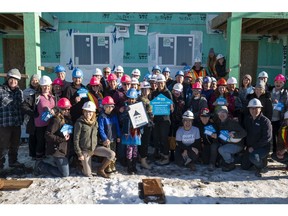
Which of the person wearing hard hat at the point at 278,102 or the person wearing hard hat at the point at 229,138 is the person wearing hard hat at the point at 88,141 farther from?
the person wearing hard hat at the point at 278,102

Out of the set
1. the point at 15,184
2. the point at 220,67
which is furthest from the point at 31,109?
the point at 220,67

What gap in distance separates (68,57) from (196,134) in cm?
714

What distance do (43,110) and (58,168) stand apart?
3.76 feet

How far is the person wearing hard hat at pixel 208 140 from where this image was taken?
19.3 feet

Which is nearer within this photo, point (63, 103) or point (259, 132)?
point (63, 103)

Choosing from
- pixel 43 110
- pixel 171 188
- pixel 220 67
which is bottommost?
pixel 171 188

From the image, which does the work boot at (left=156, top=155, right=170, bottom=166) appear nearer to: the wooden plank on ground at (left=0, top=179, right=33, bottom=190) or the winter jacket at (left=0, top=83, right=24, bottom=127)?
the wooden plank on ground at (left=0, top=179, right=33, bottom=190)

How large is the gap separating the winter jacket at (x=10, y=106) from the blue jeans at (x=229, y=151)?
13.5ft

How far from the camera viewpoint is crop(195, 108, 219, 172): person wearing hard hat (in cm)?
588

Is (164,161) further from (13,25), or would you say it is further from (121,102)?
(13,25)

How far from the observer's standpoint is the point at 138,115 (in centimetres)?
557

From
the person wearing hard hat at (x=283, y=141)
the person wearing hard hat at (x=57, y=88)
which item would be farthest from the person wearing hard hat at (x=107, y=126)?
the person wearing hard hat at (x=283, y=141)

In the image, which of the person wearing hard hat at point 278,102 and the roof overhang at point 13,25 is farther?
the roof overhang at point 13,25

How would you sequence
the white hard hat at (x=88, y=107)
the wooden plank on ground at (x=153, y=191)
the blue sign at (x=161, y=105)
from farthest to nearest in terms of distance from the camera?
the blue sign at (x=161, y=105) → the white hard hat at (x=88, y=107) → the wooden plank on ground at (x=153, y=191)
